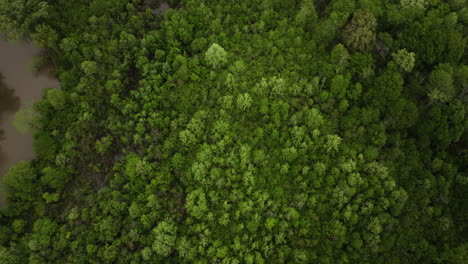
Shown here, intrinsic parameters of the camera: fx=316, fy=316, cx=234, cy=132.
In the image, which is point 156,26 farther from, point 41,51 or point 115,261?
point 115,261

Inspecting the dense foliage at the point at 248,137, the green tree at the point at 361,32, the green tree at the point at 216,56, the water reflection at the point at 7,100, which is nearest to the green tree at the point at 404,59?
the dense foliage at the point at 248,137

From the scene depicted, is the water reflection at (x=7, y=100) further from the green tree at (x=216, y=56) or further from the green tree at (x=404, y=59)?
the green tree at (x=404, y=59)

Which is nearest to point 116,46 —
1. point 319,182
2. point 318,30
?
point 318,30

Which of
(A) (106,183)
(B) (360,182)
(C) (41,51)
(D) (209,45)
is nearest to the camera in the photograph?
(B) (360,182)

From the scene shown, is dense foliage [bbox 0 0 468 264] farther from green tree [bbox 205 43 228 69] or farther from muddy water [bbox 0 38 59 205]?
muddy water [bbox 0 38 59 205]

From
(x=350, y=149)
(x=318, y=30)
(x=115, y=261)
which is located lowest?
(x=115, y=261)

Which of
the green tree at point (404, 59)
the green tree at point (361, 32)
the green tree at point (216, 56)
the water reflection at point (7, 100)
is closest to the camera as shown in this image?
the green tree at point (404, 59)
